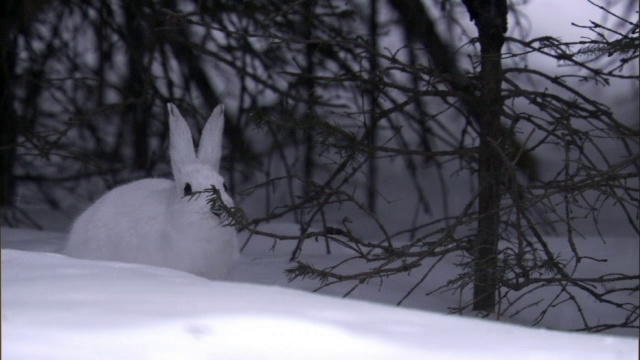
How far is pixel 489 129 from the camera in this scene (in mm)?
4062

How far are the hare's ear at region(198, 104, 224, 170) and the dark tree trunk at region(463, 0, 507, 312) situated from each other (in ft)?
3.45

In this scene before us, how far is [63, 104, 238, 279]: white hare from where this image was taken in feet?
12.1

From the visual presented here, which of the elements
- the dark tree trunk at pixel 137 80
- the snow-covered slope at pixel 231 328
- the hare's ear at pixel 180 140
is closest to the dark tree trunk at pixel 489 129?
the hare's ear at pixel 180 140

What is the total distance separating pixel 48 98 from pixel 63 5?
2.75 feet

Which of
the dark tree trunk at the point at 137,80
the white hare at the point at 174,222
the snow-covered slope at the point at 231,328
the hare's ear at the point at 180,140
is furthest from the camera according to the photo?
the dark tree trunk at the point at 137,80

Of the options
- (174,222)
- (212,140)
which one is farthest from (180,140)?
(174,222)

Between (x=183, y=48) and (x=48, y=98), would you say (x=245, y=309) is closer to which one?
(x=183, y=48)

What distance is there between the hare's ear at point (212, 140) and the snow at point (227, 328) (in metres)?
1.81

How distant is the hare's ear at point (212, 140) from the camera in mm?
3959

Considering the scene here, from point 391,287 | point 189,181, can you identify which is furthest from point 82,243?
point 391,287

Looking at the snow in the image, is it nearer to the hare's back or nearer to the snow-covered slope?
the snow-covered slope

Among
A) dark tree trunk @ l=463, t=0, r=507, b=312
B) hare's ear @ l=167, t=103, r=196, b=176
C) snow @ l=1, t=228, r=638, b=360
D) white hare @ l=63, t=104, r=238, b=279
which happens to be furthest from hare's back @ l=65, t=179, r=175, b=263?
snow @ l=1, t=228, r=638, b=360

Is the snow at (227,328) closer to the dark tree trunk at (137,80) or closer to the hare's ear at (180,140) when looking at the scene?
the hare's ear at (180,140)

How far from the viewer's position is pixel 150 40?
5016 mm
